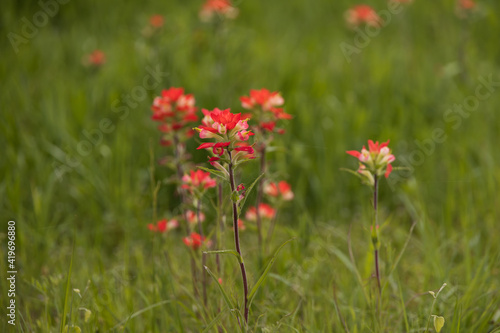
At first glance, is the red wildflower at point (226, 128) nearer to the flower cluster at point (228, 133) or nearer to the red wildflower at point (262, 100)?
the flower cluster at point (228, 133)

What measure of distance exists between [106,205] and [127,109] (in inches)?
29.0

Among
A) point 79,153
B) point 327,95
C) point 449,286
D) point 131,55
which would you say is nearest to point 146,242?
point 79,153

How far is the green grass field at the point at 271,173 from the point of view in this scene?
1.59 m

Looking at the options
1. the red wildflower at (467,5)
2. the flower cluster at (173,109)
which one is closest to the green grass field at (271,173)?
the flower cluster at (173,109)

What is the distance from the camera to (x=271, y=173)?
251 cm

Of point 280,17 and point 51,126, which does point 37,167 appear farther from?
point 280,17

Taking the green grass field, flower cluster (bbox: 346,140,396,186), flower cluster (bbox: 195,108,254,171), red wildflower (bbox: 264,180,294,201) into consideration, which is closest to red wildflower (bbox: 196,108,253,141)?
flower cluster (bbox: 195,108,254,171)

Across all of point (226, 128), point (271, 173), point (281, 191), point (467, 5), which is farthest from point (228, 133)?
point (467, 5)

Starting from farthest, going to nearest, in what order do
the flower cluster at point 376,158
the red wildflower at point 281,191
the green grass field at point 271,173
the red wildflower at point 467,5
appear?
the red wildflower at point 467,5, the red wildflower at point 281,191, the green grass field at point 271,173, the flower cluster at point 376,158

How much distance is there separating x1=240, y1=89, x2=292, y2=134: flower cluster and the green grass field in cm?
29

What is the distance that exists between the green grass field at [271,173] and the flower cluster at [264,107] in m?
0.29

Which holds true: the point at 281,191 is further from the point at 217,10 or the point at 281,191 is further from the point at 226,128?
the point at 217,10

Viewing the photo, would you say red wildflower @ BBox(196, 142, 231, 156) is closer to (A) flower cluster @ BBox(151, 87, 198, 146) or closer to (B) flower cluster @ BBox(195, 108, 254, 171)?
(B) flower cluster @ BBox(195, 108, 254, 171)

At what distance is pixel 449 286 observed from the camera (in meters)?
1.65
